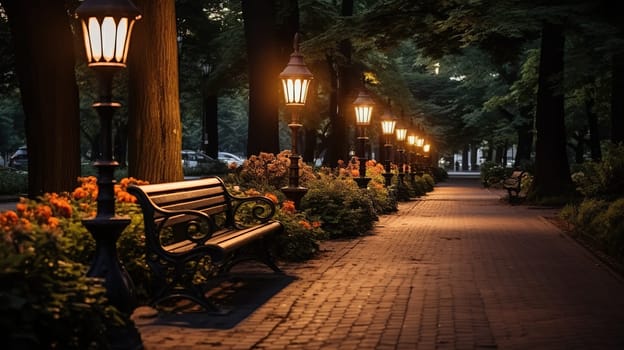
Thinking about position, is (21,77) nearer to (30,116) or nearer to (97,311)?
(30,116)

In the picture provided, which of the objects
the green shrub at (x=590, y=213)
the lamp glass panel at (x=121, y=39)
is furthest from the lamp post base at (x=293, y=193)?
the lamp glass panel at (x=121, y=39)

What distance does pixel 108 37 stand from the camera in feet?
24.4

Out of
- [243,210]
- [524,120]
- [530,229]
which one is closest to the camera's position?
[243,210]

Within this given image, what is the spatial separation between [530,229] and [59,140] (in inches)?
397

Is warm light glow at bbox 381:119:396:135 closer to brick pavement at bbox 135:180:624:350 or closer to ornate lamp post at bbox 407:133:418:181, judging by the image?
ornate lamp post at bbox 407:133:418:181

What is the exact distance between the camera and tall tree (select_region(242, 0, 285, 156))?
21.5 meters

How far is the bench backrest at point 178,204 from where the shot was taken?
830cm

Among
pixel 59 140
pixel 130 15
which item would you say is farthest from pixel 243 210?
pixel 130 15

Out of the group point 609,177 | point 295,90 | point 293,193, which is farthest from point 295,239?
point 609,177

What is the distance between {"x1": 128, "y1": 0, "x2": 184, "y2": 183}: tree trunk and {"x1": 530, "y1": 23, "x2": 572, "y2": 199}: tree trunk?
18.5 m

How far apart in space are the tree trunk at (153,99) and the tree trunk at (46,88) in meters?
0.88

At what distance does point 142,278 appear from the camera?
893 cm

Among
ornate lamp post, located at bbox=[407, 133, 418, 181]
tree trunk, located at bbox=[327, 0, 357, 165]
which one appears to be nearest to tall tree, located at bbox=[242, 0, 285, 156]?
tree trunk, located at bbox=[327, 0, 357, 165]

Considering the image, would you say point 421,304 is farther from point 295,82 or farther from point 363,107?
point 363,107
